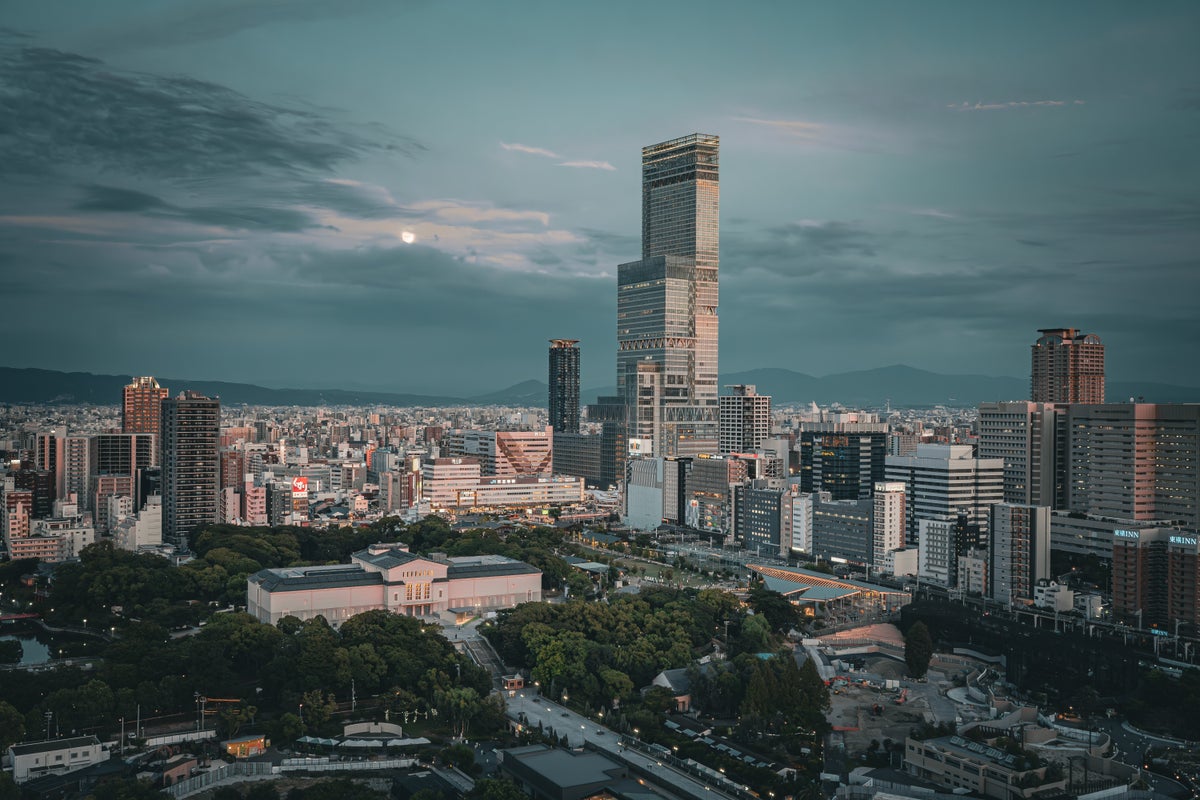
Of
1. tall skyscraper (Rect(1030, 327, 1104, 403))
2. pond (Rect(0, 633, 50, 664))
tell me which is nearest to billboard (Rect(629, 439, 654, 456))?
tall skyscraper (Rect(1030, 327, 1104, 403))

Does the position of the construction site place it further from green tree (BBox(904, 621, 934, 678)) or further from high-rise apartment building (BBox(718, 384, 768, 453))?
high-rise apartment building (BBox(718, 384, 768, 453))

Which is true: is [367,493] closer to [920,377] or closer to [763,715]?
[763,715]

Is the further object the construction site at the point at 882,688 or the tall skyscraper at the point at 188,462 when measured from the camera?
the tall skyscraper at the point at 188,462

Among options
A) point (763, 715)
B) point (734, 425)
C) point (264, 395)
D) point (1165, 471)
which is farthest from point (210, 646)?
point (264, 395)

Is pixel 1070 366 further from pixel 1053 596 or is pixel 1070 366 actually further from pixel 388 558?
pixel 388 558

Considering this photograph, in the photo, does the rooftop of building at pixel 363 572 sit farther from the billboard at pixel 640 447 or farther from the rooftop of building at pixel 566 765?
the billboard at pixel 640 447

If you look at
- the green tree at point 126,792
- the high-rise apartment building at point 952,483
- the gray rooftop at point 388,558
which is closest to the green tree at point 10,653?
the gray rooftop at point 388,558
